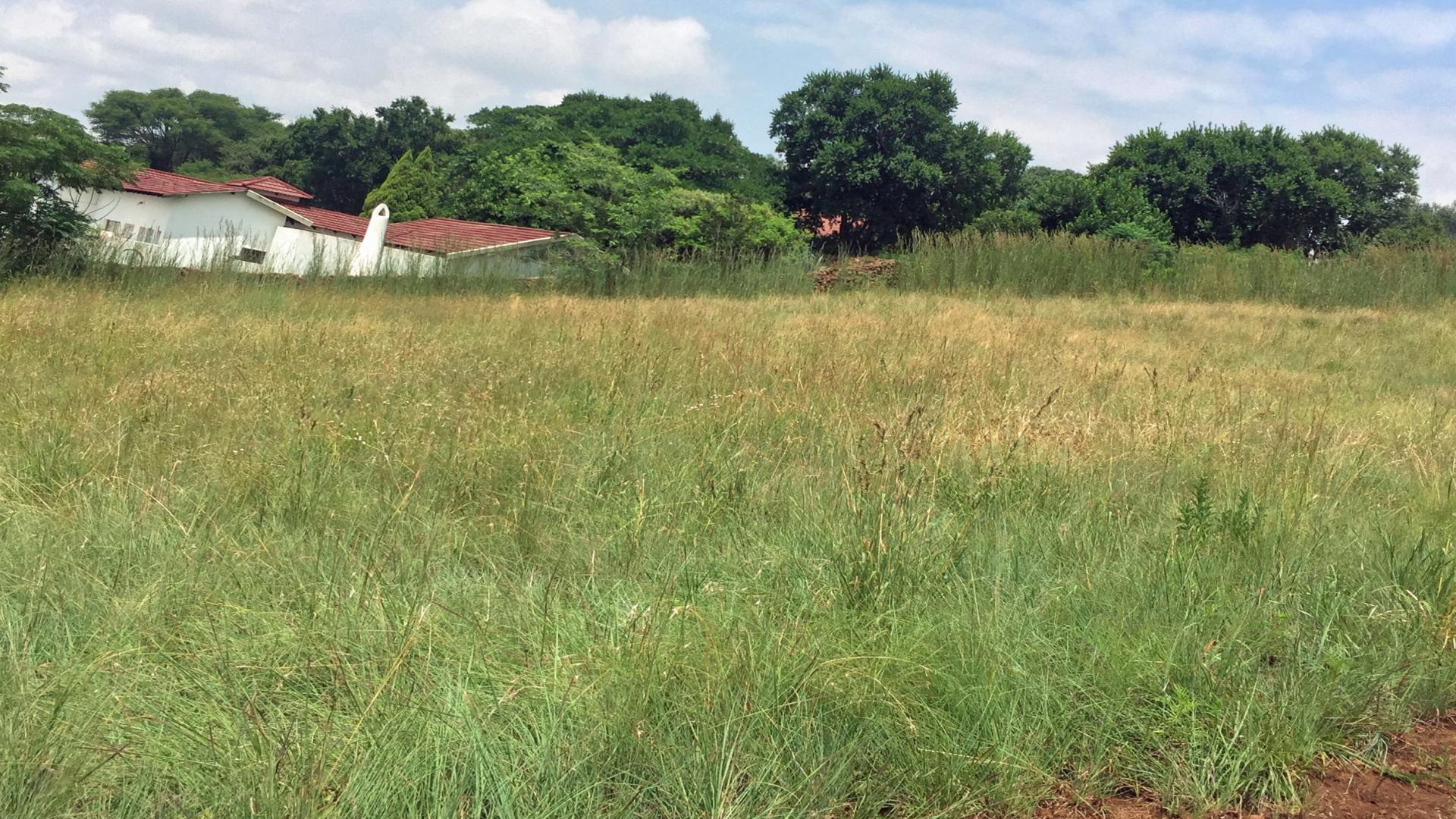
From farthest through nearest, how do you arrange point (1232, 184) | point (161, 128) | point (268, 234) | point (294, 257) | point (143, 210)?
point (161, 128) < point (268, 234) < point (143, 210) < point (1232, 184) < point (294, 257)

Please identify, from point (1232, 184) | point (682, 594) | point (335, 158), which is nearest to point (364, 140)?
point (335, 158)

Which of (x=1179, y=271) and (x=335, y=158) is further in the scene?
(x=335, y=158)

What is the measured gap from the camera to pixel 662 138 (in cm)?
4056

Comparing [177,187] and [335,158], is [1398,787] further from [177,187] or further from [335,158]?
[335,158]

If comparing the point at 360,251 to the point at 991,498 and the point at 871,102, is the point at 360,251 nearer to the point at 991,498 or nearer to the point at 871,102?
the point at 991,498

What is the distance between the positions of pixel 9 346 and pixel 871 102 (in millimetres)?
31928

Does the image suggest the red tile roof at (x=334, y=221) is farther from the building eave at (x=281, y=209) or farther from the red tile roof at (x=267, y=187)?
the red tile roof at (x=267, y=187)

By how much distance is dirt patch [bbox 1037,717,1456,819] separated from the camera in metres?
1.99

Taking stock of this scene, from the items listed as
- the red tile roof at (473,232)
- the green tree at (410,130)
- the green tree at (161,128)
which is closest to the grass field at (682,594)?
the red tile roof at (473,232)

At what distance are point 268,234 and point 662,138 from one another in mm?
15803

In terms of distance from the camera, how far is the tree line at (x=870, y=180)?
2539 centimetres

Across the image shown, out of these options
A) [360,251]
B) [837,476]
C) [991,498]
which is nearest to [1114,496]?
[991,498]

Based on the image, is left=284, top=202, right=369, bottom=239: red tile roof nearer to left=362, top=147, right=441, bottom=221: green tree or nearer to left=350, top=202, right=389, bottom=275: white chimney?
left=362, top=147, right=441, bottom=221: green tree

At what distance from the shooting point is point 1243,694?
2.25 meters
